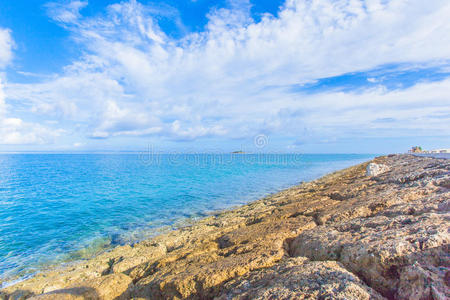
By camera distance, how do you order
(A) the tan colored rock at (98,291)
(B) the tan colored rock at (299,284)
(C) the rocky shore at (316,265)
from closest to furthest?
1. (B) the tan colored rock at (299,284)
2. (C) the rocky shore at (316,265)
3. (A) the tan colored rock at (98,291)

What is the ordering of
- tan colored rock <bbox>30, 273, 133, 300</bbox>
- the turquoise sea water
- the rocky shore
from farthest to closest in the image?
the turquoise sea water < tan colored rock <bbox>30, 273, 133, 300</bbox> < the rocky shore

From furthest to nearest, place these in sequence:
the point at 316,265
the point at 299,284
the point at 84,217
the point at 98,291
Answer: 1. the point at 84,217
2. the point at 98,291
3. the point at 316,265
4. the point at 299,284

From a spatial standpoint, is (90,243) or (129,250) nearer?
(129,250)

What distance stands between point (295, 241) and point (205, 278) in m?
2.78

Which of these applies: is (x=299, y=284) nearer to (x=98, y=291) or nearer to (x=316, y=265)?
(x=316, y=265)

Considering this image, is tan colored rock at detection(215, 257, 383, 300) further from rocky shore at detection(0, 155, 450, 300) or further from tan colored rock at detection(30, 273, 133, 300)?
tan colored rock at detection(30, 273, 133, 300)

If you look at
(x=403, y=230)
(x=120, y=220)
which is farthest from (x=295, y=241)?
(x=120, y=220)

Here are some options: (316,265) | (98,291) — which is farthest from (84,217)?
(316,265)

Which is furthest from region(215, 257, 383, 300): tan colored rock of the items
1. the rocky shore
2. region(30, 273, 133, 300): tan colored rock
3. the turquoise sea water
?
the turquoise sea water

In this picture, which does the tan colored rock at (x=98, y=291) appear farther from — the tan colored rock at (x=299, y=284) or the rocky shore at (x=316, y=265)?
the tan colored rock at (x=299, y=284)

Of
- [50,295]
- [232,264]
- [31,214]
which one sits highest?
[232,264]

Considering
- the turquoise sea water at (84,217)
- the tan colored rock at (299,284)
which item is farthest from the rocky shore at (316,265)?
→ the turquoise sea water at (84,217)

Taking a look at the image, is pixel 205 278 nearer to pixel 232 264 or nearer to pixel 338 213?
pixel 232 264

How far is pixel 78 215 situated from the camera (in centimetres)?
1752
